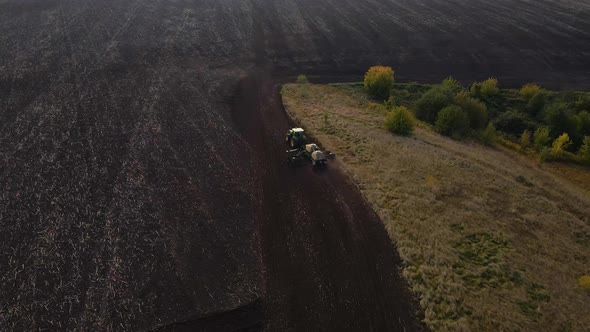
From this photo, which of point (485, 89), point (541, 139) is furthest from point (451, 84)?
point (541, 139)

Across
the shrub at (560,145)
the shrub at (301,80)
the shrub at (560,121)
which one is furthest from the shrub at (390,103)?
the shrub at (560,121)

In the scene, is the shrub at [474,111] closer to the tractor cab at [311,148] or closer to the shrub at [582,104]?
the shrub at [582,104]

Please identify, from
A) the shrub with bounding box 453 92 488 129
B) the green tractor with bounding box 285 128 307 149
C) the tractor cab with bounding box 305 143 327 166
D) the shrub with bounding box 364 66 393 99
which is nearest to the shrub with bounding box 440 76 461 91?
the shrub with bounding box 453 92 488 129

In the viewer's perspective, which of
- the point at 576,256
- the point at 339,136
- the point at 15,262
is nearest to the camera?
the point at 15,262

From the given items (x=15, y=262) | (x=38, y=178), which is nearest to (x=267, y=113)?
(x=38, y=178)

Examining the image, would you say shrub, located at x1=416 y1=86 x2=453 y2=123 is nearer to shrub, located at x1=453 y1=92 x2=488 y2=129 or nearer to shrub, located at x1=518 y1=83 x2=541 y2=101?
shrub, located at x1=453 y1=92 x2=488 y2=129

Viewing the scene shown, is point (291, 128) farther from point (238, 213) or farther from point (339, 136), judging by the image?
point (238, 213)
